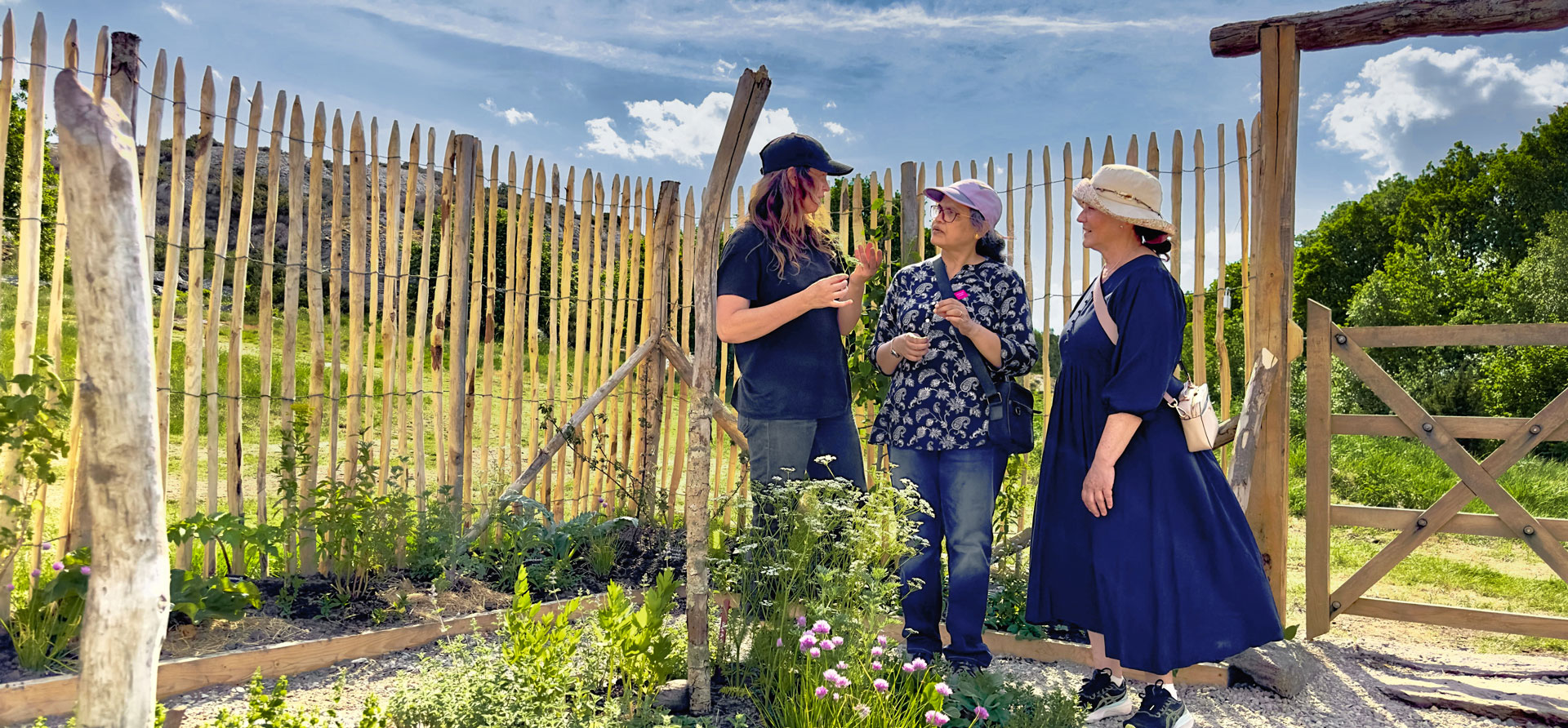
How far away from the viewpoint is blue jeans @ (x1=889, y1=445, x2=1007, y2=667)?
301 centimetres

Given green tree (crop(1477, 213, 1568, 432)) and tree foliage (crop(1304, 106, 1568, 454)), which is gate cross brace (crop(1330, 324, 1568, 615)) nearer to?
tree foliage (crop(1304, 106, 1568, 454))

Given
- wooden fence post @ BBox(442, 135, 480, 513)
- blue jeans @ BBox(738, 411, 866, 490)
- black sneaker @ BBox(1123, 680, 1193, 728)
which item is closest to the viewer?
black sneaker @ BBox(1123, 680, 1193, 728)

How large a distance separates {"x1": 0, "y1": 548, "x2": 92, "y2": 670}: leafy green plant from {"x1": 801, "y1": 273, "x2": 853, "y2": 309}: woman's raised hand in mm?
2575

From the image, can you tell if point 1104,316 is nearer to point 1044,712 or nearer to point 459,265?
point 1044,712

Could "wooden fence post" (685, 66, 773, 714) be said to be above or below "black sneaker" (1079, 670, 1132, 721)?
above

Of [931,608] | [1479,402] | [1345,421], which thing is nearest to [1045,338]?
[1345,421]

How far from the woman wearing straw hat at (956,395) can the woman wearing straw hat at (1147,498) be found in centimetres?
33

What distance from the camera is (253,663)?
3338mm

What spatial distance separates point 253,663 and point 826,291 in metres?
2.45

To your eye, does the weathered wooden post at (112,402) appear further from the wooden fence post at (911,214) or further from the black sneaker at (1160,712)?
the wooden fence post at (911,214)

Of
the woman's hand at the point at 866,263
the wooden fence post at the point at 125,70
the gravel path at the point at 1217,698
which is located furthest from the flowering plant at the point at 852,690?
the wooden fence post at the point at 125,70

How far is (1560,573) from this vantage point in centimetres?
421

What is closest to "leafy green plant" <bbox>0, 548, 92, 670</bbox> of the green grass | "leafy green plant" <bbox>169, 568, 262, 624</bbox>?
"leafy green plant" <bbox>169, 568, 262, 624</bbox>

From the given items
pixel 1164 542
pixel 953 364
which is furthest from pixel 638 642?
pixel 1164 542
